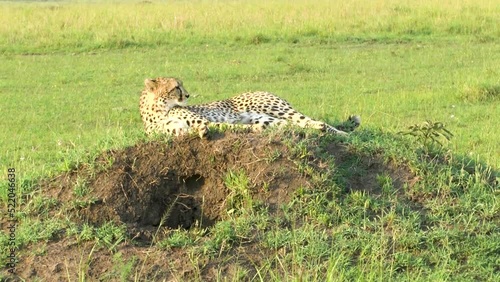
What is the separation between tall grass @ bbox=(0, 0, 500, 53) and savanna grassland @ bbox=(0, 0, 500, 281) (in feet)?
0.16

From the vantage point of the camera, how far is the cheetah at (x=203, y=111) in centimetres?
660

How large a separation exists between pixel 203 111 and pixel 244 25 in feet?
35.1

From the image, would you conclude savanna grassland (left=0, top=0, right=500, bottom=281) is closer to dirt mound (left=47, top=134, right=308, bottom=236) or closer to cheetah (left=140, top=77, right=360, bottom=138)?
dirt mound (left=47, top=134, right=308, bottom=236)

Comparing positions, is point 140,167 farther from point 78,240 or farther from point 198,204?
point 78,240

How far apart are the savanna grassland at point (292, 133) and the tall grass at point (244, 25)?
0.05 meters

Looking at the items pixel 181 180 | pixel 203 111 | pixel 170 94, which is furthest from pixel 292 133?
pixel 170 94

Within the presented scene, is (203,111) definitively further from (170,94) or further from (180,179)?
(180,179)

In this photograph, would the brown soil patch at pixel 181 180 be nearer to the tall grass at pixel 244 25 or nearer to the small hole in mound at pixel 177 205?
the small hole in mound at pixel 177 205

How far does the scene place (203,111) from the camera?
271 inches

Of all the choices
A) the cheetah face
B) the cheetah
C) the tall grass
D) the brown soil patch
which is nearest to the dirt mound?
the brown soil patch

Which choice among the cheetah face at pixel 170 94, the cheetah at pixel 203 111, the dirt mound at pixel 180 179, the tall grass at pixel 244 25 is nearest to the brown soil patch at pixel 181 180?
the dirt mound at pixel 180 179

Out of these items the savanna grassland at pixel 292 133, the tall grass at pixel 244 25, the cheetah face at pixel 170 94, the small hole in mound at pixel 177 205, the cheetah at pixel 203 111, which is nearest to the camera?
the savanna grassland at pixel 292 133

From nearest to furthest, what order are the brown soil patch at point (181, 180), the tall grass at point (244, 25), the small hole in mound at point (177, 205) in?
the brown soil patch at point (181, 180) → the small hole in mound at point (177, 205) → the tall grass at point (244, 25)

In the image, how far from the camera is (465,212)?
518 cm
